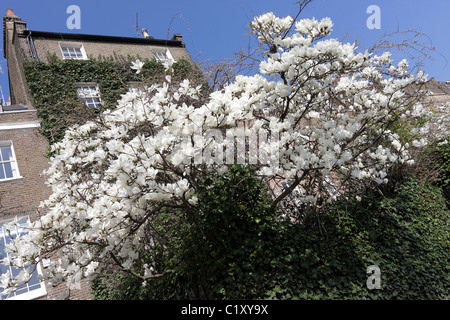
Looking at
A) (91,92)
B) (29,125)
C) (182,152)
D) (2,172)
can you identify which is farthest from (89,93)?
(182,152)

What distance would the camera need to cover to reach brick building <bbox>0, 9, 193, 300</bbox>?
9.18m

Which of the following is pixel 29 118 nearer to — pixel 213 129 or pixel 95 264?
pixel 95 264

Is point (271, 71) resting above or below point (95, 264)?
above

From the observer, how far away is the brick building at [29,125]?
918 centimetres

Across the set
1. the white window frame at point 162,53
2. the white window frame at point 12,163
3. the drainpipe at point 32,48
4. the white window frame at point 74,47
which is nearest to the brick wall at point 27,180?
the white window frame at point 12,163

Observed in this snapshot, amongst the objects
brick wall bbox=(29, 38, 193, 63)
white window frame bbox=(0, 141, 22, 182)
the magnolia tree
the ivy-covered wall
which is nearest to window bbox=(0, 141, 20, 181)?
white window frame bbox=(0, 141, 22, 182)

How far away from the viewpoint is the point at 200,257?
12.6 ft

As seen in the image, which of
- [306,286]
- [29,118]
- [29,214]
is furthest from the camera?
[29,118]

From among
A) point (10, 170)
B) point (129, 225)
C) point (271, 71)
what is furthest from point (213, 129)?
point (10, 170)

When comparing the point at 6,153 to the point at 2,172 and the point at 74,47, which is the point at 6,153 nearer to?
the point at 2,172

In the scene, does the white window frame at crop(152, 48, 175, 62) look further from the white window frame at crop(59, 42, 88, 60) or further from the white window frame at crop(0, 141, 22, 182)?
the white window frame at crop(0, 141, 22, 182)

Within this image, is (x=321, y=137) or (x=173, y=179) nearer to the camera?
(x=173, y=179)

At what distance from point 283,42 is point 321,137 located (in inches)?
54.3

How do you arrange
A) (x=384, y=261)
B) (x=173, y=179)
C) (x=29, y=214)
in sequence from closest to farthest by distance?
1. (x=173, y=179)
2. (x=384, y=261)
3. (x=29, y=214)
